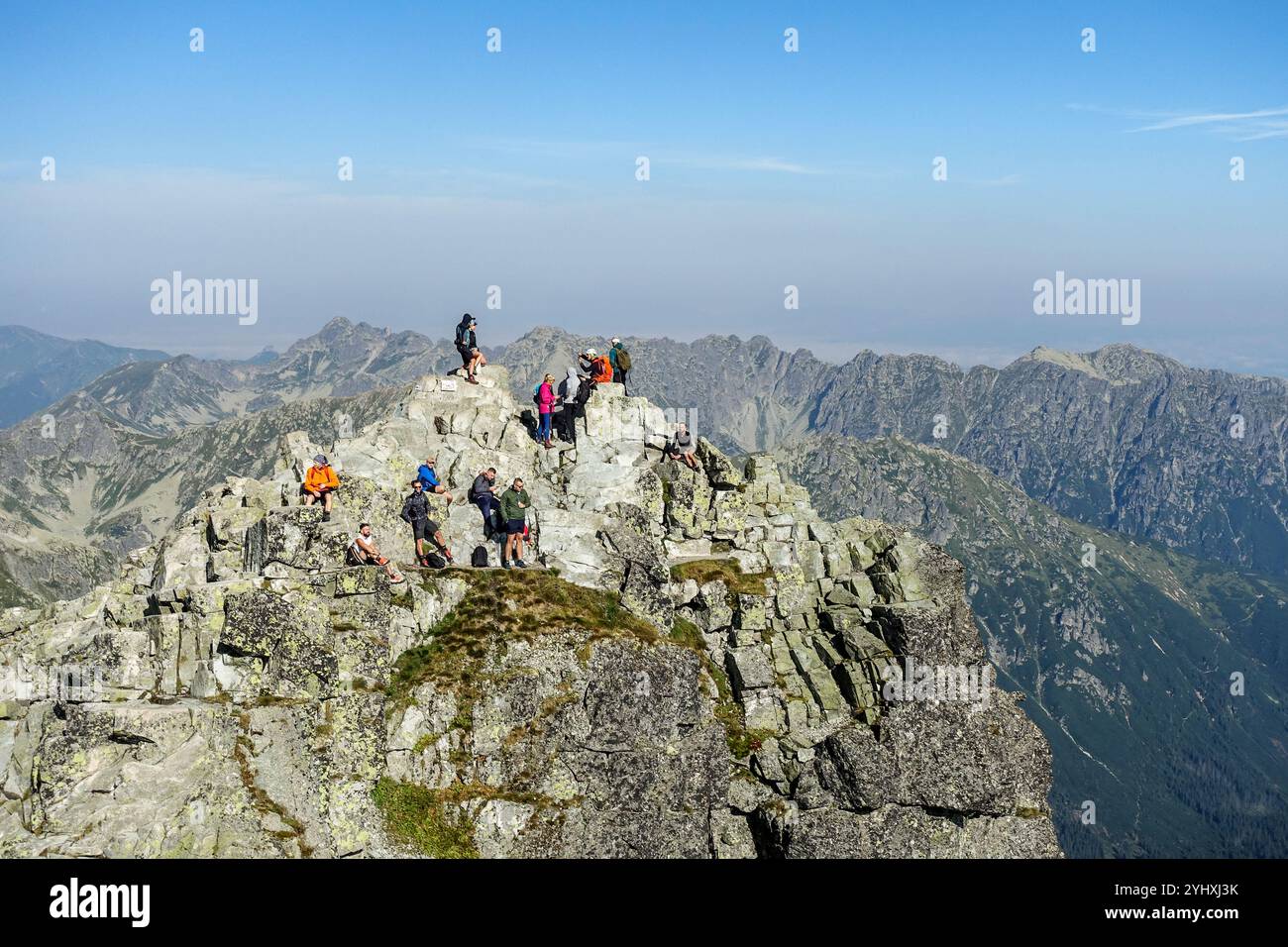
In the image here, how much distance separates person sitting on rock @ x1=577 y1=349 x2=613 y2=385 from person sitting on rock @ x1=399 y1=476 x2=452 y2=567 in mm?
19597

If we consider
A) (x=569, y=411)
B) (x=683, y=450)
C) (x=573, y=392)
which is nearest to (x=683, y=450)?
(x=683, y=450)

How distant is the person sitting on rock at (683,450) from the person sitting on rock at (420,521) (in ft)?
57.0

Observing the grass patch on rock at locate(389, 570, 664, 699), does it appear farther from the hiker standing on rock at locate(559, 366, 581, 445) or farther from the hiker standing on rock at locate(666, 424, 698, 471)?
the hiker standing on rock at locate(559, 366, 581, 445)

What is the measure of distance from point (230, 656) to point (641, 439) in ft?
105

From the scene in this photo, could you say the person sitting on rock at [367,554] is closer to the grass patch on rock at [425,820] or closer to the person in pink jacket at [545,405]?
the grass patch on rock at [425,820]

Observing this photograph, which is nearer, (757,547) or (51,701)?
(51,701)

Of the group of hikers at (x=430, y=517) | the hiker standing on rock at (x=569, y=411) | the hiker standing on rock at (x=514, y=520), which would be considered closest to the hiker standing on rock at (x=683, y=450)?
the hiker standing on rock at (x=569, y=411)

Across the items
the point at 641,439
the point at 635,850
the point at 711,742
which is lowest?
the point at 635,850

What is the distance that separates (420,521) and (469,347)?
19.0 metres
